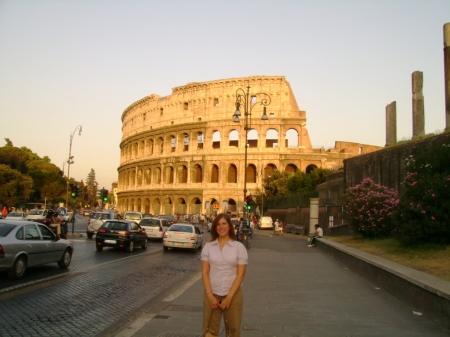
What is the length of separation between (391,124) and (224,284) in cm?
2001

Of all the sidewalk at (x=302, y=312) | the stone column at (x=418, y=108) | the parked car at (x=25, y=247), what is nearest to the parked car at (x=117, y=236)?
the parked car at (x=25, y=247)

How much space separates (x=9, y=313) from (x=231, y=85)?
6144cm

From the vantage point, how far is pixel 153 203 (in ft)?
242

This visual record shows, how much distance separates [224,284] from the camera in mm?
4289

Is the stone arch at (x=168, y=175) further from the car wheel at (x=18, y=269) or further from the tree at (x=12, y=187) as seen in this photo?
the car wheel at (x=18, y=269)

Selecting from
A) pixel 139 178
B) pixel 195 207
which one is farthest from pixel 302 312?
pixel 139 178

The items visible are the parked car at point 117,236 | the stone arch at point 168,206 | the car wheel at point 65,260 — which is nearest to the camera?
the car wheel at point 65,260

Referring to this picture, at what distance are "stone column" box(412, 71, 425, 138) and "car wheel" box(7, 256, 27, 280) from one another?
15.9m

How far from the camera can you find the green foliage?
10727mm

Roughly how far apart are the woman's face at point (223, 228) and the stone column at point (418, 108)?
Answer: 1698 cm

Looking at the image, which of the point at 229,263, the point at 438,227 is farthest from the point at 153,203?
the point at 229,263

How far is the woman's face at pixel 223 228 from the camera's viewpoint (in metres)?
4.45

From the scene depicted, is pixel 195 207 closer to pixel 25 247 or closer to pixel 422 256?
pixel 25 247

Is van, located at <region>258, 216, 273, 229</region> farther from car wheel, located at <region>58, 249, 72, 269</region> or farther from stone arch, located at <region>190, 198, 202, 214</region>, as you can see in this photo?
car wheel, located at <region>58, 249, 72, 269</region>
